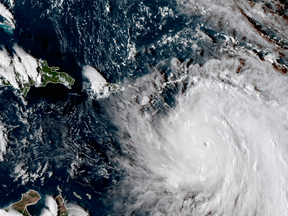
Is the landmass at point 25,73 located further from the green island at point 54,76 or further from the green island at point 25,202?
the green island at point 25,202

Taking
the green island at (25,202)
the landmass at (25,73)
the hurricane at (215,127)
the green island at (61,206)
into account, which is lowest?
the green island at (25,202)

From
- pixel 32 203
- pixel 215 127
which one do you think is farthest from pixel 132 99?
pixel 32 203

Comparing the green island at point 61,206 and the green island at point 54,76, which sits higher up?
the green island at point 54,76

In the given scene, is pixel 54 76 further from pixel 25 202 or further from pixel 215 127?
pixel 215 127

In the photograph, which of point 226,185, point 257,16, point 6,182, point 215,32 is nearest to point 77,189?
point 6,182

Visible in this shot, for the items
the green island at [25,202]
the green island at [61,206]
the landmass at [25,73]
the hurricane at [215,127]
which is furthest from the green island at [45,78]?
the green island at [61,206]

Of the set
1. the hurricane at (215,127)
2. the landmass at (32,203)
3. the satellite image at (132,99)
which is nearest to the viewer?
the hurricane at (215,127)

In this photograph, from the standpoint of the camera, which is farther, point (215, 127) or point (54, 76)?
point (54, 76)
